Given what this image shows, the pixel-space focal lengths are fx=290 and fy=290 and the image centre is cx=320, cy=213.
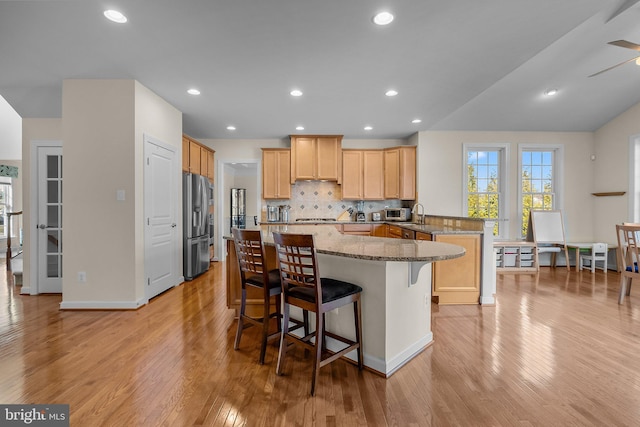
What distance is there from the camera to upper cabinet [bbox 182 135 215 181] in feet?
14.8

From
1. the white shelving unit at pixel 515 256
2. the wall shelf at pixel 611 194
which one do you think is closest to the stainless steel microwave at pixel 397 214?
the white shelving unit at pixel 515 256

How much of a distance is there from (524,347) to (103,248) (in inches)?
165

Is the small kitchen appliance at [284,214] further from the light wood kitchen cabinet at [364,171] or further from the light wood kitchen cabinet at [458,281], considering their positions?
the light wood kitchen cabinet at [458,281]

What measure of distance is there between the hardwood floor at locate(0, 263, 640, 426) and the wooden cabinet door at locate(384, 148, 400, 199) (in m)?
2.96

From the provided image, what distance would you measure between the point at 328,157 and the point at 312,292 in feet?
13.6

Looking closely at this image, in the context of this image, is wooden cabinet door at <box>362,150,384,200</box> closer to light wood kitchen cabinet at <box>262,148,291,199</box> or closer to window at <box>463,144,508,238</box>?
light wood kitchen cabinet at <box>262,148,291,199</box>

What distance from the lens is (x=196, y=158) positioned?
193 inches

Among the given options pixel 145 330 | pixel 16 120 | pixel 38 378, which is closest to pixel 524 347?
pixel 145 330

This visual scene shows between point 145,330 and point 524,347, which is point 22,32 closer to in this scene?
point 145,330

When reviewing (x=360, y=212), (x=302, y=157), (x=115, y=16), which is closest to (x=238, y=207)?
(x=302, y=157)

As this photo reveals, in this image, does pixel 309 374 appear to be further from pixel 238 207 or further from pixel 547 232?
pixel 238 207

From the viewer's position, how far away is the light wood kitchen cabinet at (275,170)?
18.6ft

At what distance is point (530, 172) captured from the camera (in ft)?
18.7

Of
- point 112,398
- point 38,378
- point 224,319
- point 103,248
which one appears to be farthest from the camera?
point 103,248
